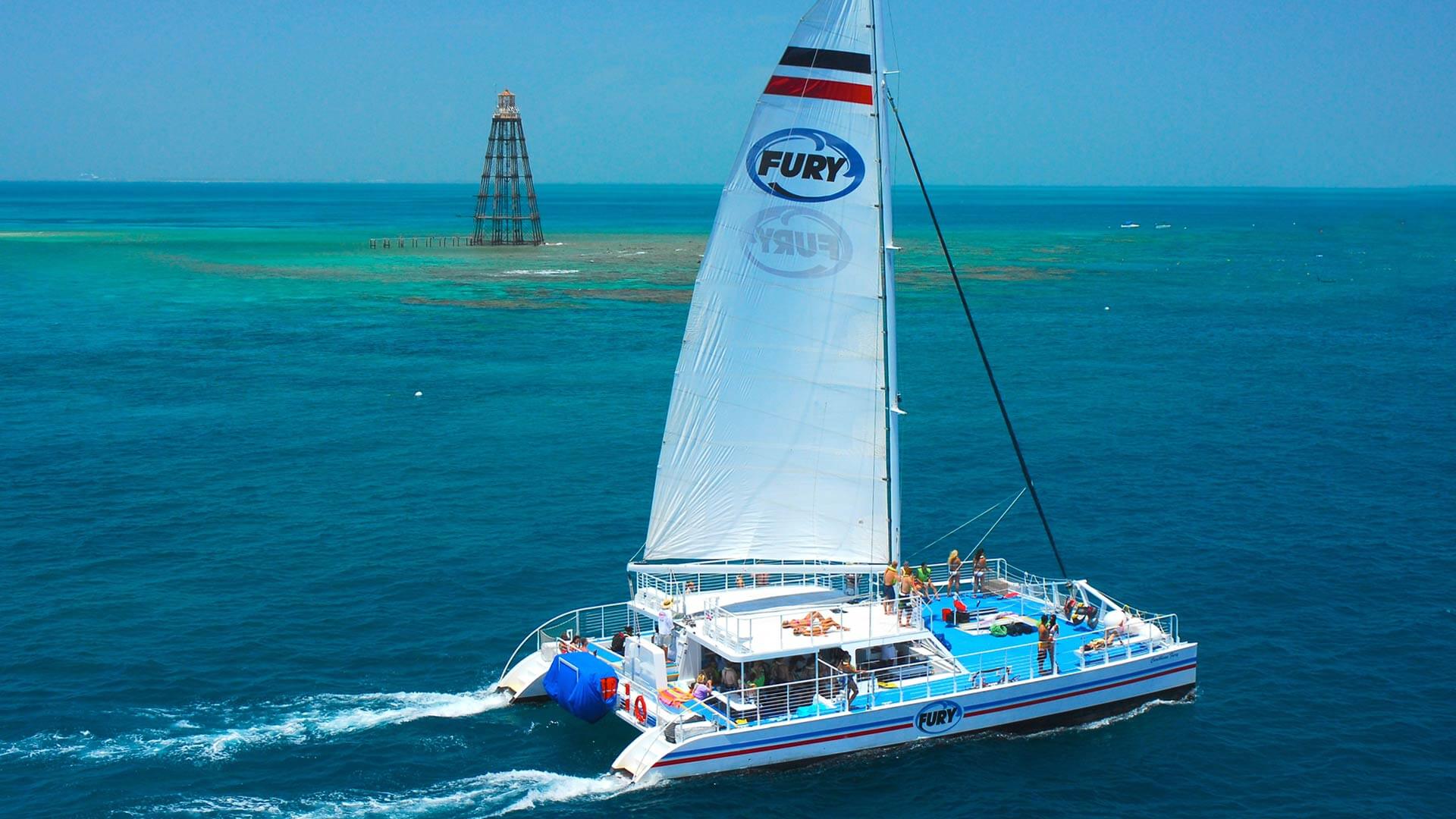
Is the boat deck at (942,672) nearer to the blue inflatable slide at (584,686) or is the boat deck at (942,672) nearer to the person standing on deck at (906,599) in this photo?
the person standing on deck at (906,599)

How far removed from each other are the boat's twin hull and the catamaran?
6cm

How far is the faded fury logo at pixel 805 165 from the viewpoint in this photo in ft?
115

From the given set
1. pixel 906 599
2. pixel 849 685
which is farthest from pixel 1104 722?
pixel 849 685

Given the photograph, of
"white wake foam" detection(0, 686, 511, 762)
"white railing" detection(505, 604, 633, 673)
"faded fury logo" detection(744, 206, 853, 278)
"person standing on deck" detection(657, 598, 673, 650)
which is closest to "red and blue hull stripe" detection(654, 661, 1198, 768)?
"person standing on deck" detection(657, 598, 673, 650)

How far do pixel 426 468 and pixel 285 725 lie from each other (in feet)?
90.4

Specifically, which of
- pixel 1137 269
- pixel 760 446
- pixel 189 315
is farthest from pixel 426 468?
pixel 1137 269

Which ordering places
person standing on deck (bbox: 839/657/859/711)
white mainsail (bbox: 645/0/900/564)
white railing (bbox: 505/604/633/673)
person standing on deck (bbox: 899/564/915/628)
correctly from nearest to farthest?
person standing on deck (bbox: 839/657/859/711) → white mainsail (bbox: 645/0/900/564) → person standing on deck (bbox: 899/564/915/628) → white railing (bbox: 505/604/633/673)

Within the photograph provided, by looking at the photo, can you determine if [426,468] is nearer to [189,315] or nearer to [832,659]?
[832,659]

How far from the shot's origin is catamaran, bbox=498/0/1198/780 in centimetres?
3444

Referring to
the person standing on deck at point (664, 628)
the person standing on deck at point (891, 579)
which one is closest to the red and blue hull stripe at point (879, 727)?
the person standing on deck at point (891, 579)

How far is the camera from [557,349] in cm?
9731

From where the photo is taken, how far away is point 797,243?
118 feet

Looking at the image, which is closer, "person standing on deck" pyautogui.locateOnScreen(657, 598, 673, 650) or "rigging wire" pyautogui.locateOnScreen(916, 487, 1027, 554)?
"person standing on deck" pyautogui.locateOnScreen(657, 598, 673, 650)

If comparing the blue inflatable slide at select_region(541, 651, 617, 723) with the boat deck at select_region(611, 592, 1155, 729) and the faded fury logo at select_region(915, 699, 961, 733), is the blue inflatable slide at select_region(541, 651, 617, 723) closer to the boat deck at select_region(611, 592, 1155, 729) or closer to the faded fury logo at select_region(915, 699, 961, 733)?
the boat deck at select_region(611, 592, 1155, 729)
